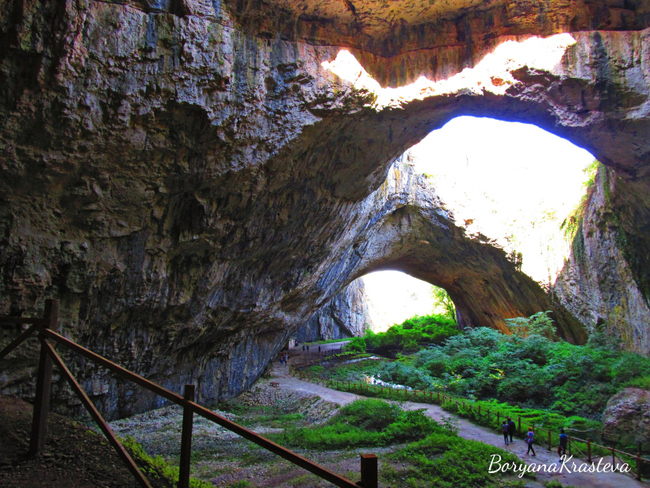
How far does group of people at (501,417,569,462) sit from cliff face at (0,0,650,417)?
693 centimetres

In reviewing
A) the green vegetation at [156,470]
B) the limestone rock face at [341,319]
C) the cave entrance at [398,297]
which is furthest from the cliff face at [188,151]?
the cave entrance at [398,297]

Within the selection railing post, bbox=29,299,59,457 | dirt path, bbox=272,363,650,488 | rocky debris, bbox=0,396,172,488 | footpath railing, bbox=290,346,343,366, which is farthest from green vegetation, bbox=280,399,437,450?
footpath railing, bbox=290,346,343,366

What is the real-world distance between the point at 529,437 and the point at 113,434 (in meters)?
8.38

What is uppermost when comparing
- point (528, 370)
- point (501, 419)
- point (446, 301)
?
point (446, 301)

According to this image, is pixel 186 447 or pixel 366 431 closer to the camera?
pixel 186 447

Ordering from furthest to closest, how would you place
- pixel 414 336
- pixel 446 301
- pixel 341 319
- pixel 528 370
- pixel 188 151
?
pixel 341 319
pixel 446 301
pixel 414 336
pixel 528 370
pixel 188 151

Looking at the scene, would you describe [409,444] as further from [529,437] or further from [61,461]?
[61,461]

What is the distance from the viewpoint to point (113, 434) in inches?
113

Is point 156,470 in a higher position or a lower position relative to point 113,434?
lower

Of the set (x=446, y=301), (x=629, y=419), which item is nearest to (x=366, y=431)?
(x=629, y=419)

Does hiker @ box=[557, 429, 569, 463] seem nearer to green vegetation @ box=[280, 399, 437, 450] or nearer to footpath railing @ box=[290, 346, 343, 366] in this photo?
green vegetation @ box=[280, 399, 437, 450]

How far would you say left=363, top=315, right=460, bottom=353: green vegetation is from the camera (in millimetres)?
26031

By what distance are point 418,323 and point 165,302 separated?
22624mm

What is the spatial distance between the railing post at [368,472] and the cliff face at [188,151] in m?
6.82
